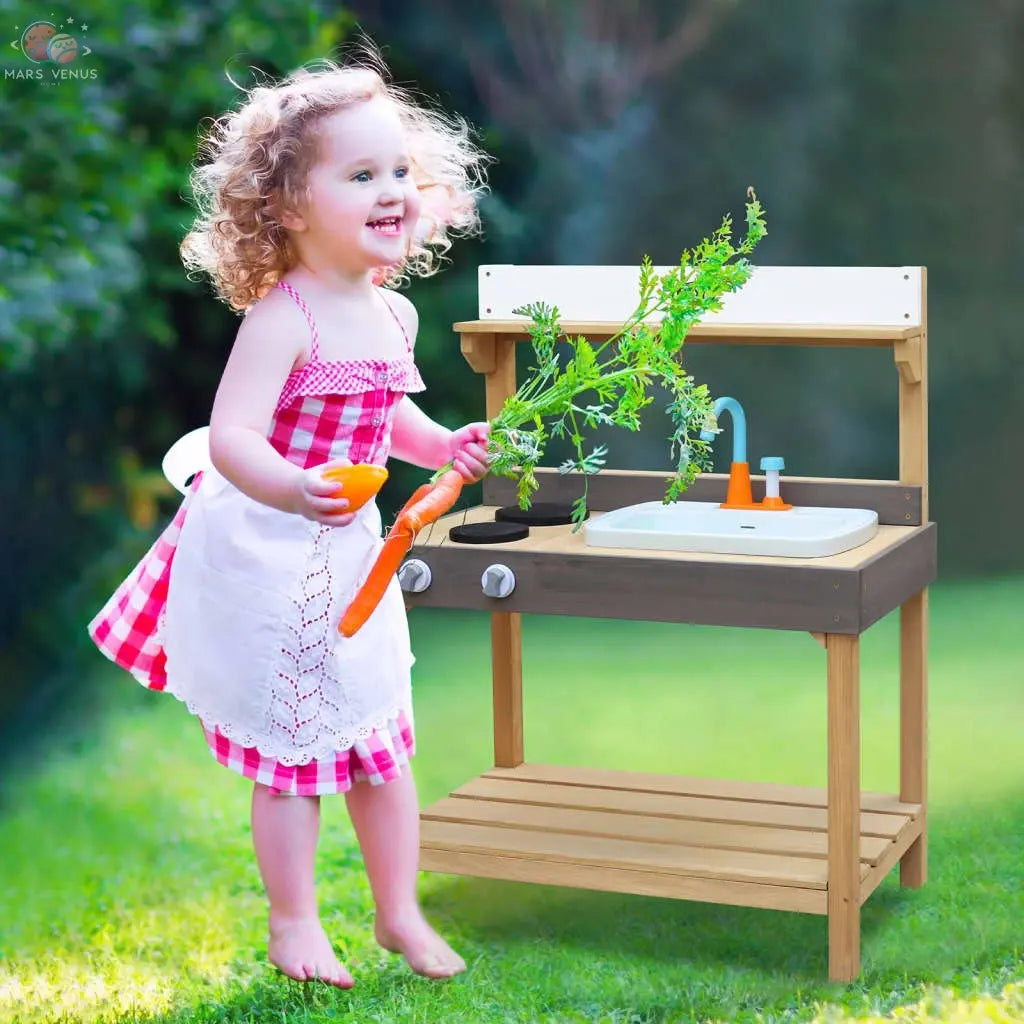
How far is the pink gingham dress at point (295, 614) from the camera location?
2697 mm

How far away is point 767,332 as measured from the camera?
354cm

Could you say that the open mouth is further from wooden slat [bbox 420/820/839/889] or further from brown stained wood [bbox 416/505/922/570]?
wooden slat [bbox 420/820/839/889]

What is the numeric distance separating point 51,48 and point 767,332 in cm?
241

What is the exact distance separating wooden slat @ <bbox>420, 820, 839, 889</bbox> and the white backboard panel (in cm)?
101

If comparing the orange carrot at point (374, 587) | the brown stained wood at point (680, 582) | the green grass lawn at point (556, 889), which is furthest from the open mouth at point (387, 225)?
the green grass lawn at point (556, 889)

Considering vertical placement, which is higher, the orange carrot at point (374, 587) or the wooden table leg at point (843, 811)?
the orange carrot at point (374, 587)

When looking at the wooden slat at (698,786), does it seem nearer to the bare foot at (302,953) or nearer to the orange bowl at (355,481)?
the bare foot at (302,953)

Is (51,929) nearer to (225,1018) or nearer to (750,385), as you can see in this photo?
(225,1018)

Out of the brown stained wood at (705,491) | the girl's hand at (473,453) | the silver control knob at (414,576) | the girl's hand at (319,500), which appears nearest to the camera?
the girl's hand at (319,500)

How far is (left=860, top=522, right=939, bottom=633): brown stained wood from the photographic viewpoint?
123 inches

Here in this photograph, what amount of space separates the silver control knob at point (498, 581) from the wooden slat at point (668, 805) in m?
0.61

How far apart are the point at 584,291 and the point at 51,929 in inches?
66.5

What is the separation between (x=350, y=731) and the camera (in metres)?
2.77

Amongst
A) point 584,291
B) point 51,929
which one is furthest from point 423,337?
point 51,929
